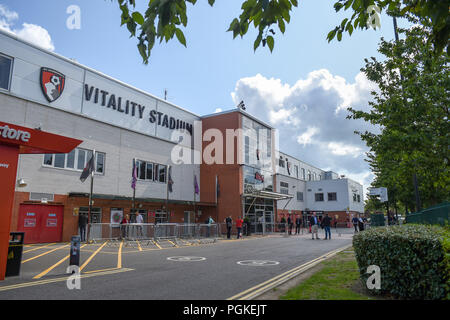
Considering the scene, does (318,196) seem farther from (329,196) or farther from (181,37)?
(181,37)

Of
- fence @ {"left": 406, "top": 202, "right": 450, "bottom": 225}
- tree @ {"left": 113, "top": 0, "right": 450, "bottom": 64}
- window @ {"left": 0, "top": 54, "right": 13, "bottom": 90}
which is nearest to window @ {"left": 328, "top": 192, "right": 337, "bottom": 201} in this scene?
fence @ {"left": 406, "top": 202, "right": 450, "bottom": 225}

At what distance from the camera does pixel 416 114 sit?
11.5 metres

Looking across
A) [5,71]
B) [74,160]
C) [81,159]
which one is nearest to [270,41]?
[5,71]

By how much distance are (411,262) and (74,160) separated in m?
21.7

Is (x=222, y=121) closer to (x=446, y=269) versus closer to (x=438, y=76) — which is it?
(x=438, y=76)

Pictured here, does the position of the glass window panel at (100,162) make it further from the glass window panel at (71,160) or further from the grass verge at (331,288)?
the grass verge at (331,288)

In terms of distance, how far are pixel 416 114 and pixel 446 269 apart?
27.4 feet

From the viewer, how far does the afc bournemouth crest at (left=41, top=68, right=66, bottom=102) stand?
68.8 feet

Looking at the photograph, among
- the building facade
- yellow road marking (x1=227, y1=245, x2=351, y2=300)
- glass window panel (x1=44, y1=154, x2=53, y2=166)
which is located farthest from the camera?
glass window panel (x1=44, y1=154, x2=53, y2=166)

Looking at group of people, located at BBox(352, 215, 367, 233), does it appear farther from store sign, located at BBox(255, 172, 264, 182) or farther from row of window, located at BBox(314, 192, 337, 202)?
row of window, located at BBox(314, 192, 337, 202)

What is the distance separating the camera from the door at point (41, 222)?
61.5 ft

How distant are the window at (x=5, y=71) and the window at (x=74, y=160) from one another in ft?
15.5

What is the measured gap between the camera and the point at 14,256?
8.22 meters

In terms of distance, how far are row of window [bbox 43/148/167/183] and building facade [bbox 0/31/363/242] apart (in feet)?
0.23
